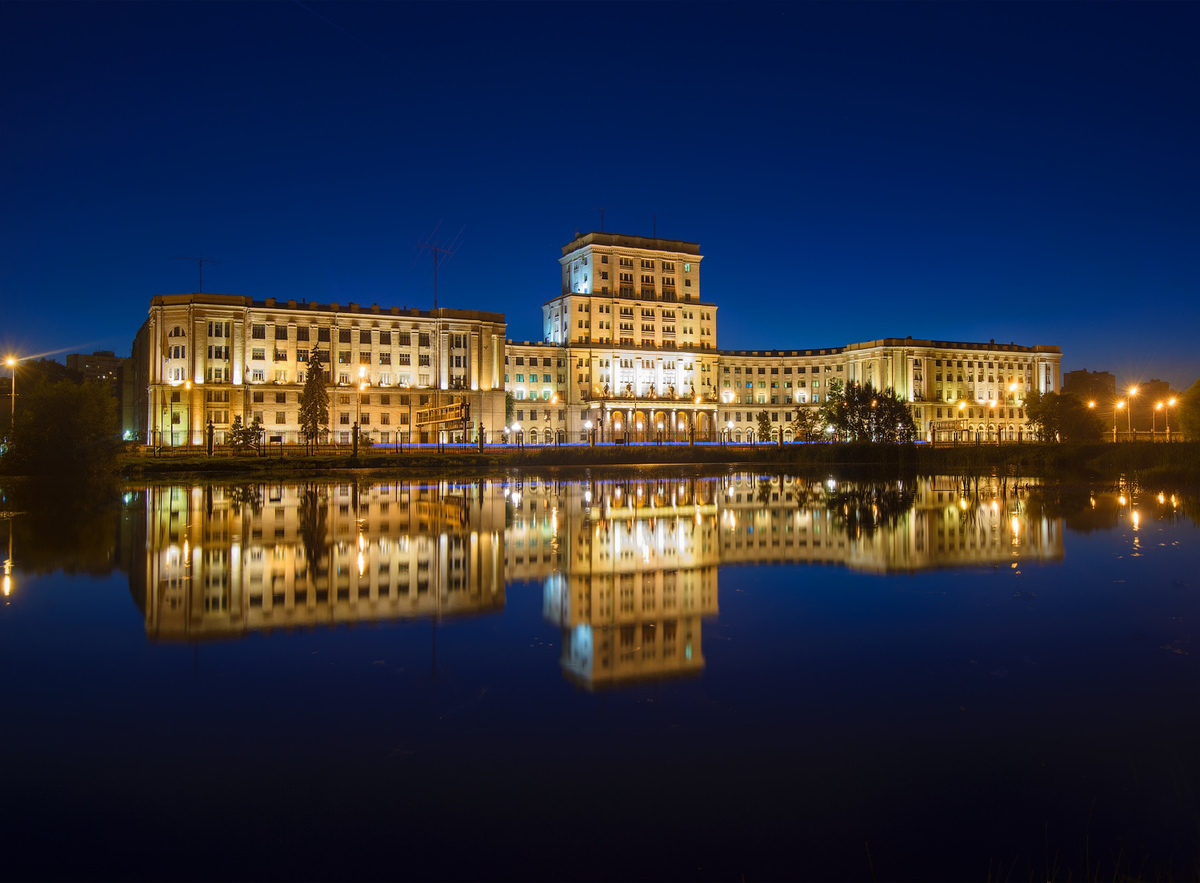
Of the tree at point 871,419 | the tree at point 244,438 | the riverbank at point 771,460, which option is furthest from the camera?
the tree at point 871,419

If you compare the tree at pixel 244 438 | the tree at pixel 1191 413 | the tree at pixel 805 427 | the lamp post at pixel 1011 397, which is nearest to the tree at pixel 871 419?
the tree at pixel 1191 413

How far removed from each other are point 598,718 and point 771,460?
61639 mm

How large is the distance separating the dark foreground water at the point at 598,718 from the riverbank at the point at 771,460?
109 ft

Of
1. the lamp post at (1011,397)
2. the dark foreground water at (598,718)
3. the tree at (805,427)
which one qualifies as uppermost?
the lamp post at (1011,397)

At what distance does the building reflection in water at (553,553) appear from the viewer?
9.69m

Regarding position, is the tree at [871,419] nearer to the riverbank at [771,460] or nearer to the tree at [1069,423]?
the riverbank at [771,460]

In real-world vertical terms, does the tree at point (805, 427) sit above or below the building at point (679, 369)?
below

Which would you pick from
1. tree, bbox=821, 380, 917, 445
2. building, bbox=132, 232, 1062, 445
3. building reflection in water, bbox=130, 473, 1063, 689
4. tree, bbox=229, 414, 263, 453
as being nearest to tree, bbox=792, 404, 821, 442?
building, bbox=132, 232, 1062, 445

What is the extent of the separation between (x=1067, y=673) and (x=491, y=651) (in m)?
5.64

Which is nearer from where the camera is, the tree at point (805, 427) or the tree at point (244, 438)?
the tree at point (244, 438)

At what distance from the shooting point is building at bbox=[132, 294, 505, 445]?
86.0 m

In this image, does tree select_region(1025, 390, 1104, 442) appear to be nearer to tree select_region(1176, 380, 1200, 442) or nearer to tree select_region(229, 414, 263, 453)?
tree select_region(1176, 380, 1200, 442)

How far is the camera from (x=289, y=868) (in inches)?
173

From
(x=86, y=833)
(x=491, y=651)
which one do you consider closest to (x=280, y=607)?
(x=491, y=651)
